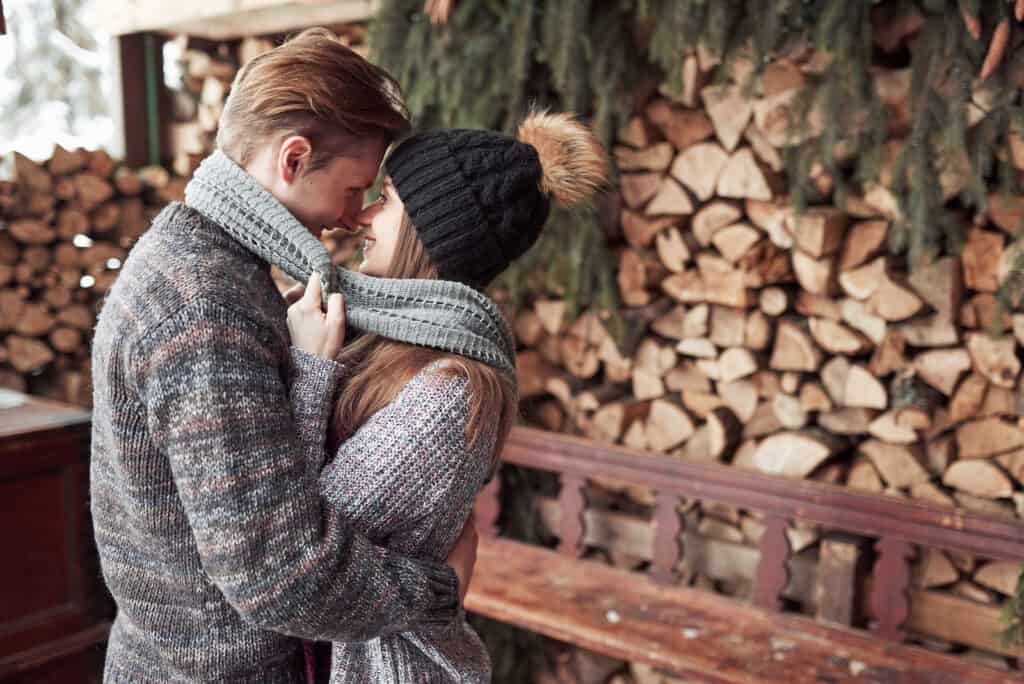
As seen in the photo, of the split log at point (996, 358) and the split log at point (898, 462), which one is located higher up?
the split log at point (996, 358)

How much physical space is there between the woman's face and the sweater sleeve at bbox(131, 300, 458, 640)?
29cm

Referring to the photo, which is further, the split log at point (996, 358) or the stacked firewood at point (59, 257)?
the stacked firewood at point (59, 257)

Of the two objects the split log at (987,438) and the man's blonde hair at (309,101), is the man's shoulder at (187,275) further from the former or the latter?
the split log at (987,438)

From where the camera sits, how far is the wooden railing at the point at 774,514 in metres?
2.10

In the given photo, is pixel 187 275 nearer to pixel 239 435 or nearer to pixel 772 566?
pixel 239 435

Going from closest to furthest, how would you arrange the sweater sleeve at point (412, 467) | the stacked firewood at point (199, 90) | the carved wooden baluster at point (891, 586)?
the sweater sleeve at point (412, 467)
the carved wooden baluster at point (891, 586)
the stacked firewood at point (199, 90)

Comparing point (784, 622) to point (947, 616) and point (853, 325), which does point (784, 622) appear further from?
point (853, 325)

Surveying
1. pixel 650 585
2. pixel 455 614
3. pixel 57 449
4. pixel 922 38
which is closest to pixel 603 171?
pixel 455 614

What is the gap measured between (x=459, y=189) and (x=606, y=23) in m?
1.47

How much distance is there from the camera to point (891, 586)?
2227 millimetres

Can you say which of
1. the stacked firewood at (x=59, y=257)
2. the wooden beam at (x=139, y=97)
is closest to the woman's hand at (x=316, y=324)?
the stacked firewood at (x=59, y=257)

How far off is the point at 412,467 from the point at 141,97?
291 centimetres

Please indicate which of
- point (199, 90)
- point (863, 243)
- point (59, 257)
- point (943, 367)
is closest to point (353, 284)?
point (863, 243)

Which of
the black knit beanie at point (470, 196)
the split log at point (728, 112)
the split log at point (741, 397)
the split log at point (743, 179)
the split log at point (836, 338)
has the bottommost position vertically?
the split log at point (741, 397)
